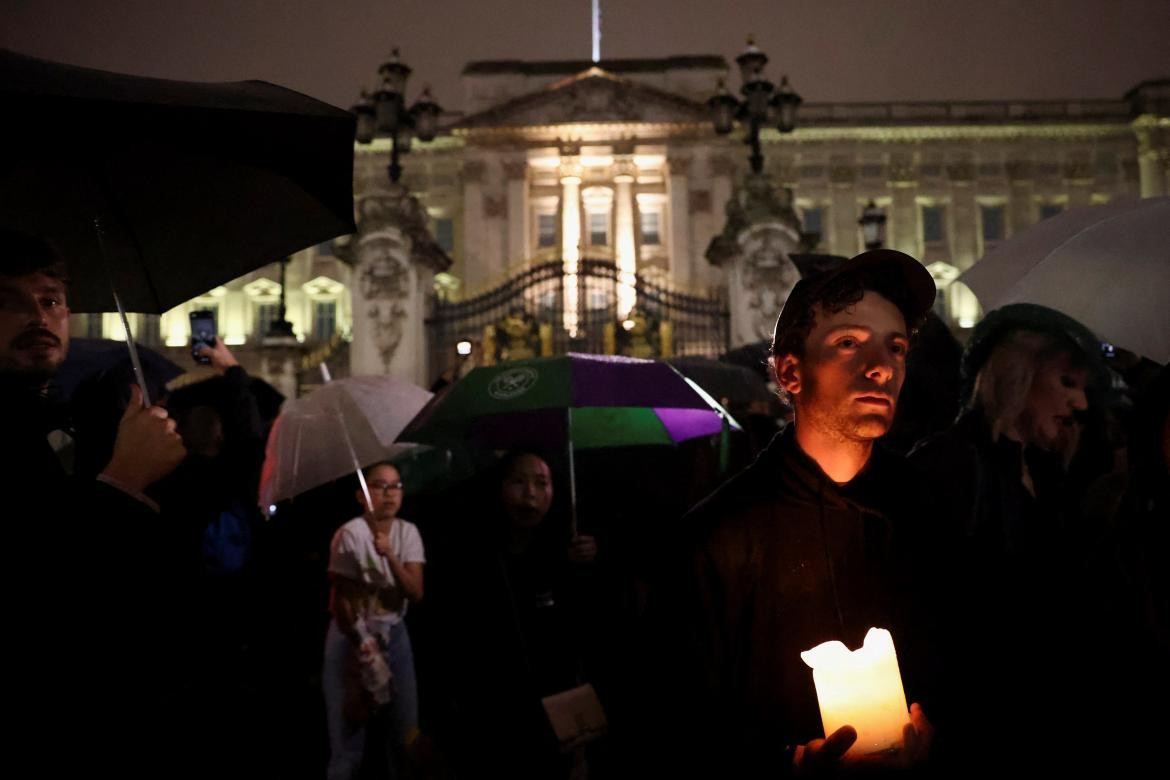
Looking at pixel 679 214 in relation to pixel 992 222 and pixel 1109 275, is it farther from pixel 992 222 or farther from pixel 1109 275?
pixel 1109 275

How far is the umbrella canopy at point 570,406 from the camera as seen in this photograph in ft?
16.0

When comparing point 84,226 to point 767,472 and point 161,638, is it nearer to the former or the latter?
point 161,638

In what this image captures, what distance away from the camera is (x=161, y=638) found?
2.38 metres

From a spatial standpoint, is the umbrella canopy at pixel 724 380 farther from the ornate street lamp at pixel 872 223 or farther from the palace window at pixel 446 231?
the palace window at pixel 446 231

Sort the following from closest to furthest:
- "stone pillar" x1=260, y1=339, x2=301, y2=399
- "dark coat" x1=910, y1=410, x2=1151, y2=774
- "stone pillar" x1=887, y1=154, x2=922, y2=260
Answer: "dark coat" x1=910, y1=410, x2=1151, y2=774, "stone pillar" x1=260, y1=339, x2=301, y2=399, "stone pillar" x1=887, y1=154, x2=922, y2=260

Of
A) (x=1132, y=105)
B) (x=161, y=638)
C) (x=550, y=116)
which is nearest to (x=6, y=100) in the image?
(x=161, y=638)

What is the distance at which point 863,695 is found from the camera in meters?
1.82

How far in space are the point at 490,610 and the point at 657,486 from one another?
7.59 ft

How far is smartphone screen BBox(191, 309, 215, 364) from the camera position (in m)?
4.44

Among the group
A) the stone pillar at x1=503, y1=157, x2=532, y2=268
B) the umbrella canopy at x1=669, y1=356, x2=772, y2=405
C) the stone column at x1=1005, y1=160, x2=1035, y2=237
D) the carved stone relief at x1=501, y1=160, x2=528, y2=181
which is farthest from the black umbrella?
the stone column at x1=1005, y1=160, x2=1035, y2=237

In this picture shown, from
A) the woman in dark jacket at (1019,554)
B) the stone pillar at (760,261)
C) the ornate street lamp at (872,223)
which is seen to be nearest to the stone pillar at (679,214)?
the ornate street lamp at (872,223)

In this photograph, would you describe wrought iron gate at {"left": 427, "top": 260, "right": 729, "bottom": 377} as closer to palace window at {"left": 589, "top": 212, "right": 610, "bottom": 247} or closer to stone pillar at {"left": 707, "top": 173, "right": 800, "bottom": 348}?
stone pillar at {"left": 707, "top": 173, "right": 800, "bottom": 348}

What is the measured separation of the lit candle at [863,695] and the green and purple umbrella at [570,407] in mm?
2947

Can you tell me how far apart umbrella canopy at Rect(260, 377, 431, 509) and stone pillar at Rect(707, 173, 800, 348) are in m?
9.94
